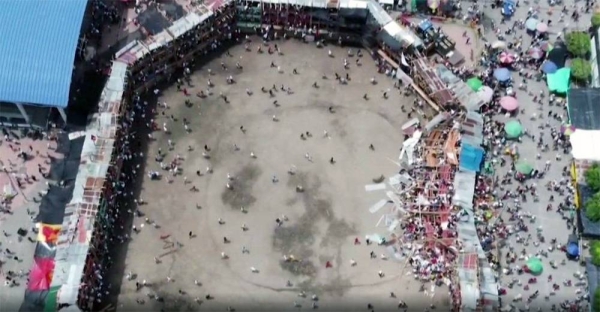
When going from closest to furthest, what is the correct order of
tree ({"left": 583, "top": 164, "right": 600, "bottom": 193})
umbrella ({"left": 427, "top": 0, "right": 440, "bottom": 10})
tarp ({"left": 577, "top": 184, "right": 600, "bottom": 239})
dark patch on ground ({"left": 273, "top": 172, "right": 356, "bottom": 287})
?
dark patch on ground ({"left": 273, "top": 172, "right": 356, "bottom": 287}), tarp ({"left": 577, "top": 184, "right": 600, "bottom": 239}), tree ({"left": 583, "top": 164, "right": 600, "bottom": 193}), umbrella ({"left": 427, "top": 0, "right": 440, "bottom": 10})

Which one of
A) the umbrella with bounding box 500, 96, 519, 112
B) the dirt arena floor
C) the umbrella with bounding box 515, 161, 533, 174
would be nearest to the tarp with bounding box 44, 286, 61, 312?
the dirt arena floor

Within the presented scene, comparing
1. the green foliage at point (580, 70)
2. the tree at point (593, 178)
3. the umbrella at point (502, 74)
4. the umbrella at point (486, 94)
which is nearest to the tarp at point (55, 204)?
the umbrella at point (486, 94)

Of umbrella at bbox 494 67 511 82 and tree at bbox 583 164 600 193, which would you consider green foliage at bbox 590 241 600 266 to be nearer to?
tree at bbox 583 164 600 193

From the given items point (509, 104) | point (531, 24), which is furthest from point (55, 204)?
point (531, 24)

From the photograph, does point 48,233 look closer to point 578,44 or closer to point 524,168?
point 524,168

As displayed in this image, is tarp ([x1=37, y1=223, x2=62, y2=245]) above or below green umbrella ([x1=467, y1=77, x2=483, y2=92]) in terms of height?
below

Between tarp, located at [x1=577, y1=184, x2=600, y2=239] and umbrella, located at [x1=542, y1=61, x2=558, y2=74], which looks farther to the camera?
umbrella, located at [x1=542, y1=61, x2=558, y2=74]

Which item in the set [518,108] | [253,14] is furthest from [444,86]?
[253,14]
